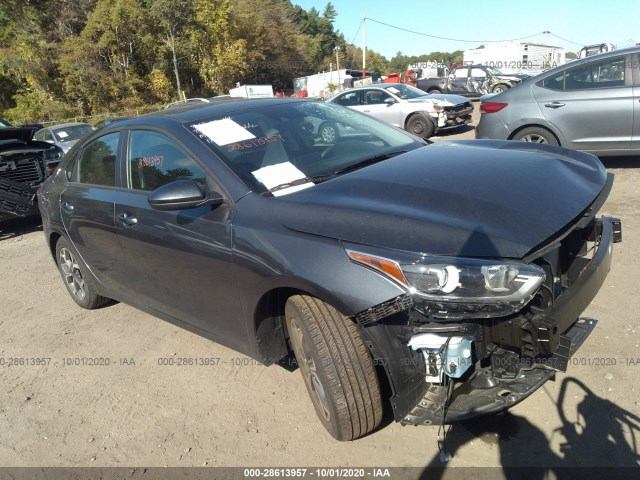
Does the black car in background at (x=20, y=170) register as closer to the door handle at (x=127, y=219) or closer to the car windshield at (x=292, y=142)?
the door handle at (x=127, y=219)

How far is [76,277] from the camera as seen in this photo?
4488mm

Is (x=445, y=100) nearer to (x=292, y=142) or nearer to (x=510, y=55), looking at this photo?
(x=292, y=142)

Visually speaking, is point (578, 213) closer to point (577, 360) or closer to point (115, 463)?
point (577, 360)

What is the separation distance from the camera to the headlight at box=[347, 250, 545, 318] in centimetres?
193

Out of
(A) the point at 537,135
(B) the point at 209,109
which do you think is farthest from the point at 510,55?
(B) the point at 209,109

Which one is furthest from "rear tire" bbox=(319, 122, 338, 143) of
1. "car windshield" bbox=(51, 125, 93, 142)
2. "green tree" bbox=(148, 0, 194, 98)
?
"green tree" bbox=(148, 0, 194, 98)

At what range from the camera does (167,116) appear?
3.27m

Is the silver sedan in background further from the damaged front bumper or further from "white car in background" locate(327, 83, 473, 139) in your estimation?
the damaged front bumper

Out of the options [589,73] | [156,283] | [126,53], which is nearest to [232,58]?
[126,53]

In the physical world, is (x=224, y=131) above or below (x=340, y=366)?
above

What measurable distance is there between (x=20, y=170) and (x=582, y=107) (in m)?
8.14

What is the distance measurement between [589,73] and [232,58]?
144 ft

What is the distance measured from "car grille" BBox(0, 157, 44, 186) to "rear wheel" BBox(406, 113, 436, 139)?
25.4ft

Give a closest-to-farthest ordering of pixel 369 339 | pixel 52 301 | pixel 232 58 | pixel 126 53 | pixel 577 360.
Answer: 1. pixel 369 339
2. pixel 577 360
3. pixel 52 301
4. pixel 126 53
5. pixel 232 58
